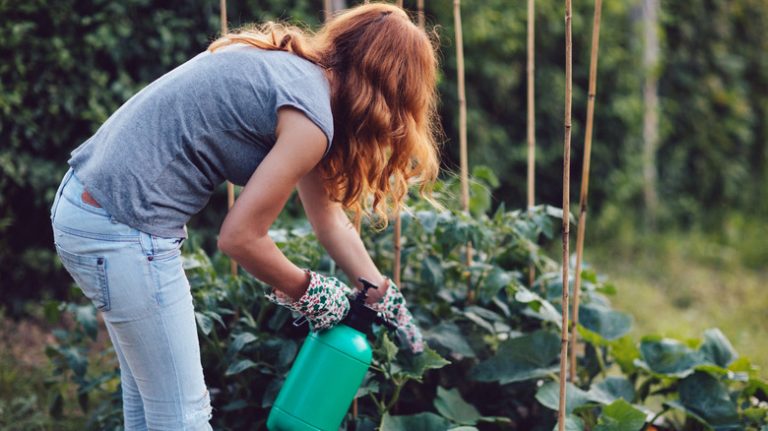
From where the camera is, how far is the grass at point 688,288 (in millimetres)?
3904

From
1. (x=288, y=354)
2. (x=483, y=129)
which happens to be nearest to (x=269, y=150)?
(x=288, y=354)

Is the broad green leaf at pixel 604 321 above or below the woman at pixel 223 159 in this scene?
below

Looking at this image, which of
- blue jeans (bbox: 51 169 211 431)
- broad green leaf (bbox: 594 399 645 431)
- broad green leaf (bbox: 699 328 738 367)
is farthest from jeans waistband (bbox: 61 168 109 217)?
broad green leaf (bbox: 699 328 738 367)

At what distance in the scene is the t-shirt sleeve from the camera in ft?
5.17

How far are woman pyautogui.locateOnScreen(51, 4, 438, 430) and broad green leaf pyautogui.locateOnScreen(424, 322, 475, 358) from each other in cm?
62

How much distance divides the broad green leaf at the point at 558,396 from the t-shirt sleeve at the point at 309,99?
1133 mm

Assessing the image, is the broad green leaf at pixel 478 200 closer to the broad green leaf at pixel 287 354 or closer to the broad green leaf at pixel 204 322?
the broad green leaf at pixel 287 354

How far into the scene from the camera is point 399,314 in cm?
219

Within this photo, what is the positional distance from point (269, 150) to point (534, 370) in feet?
3.83

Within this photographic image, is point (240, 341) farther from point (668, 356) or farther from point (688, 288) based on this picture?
point (688, 288)

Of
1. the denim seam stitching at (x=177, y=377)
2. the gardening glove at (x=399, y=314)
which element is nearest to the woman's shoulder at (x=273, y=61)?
the denim seam stitching at (x=177, y=377)

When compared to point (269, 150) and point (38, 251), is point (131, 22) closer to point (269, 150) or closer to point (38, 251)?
point (38, 251)

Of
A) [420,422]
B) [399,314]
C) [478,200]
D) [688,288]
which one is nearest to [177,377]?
[399,314]

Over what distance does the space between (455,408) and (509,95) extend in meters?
2.72
